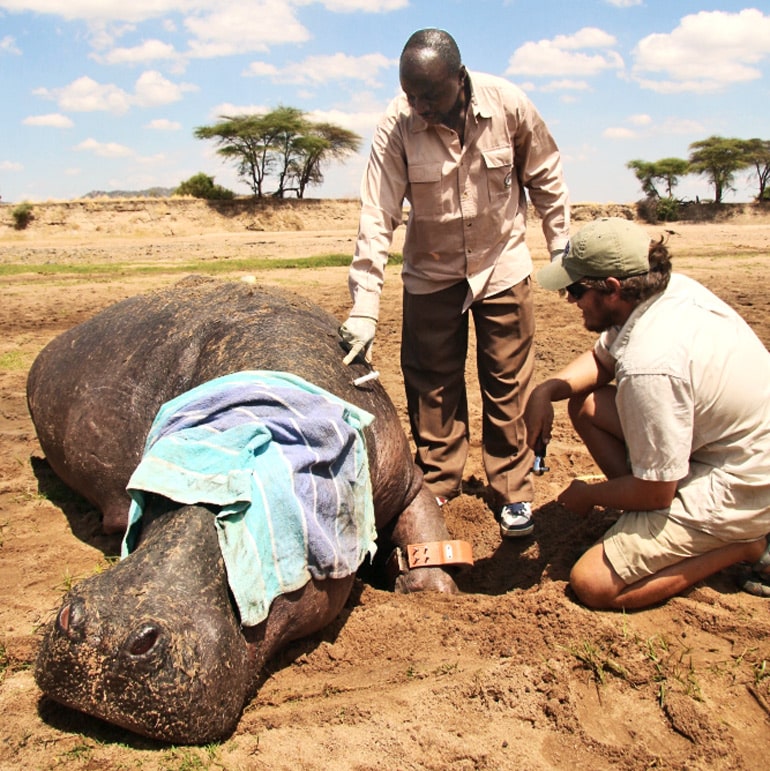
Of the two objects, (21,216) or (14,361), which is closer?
(14,361)

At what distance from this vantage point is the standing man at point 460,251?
14.5 feet

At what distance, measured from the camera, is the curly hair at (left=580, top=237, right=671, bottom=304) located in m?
3.46

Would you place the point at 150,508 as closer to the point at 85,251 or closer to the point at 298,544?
the point at 298,544

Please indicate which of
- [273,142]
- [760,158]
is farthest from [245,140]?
[760,158]

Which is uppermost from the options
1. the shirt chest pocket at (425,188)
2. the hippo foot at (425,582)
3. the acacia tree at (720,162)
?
the acacia tree at (720,162)

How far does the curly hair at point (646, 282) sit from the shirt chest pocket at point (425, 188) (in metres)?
1.31

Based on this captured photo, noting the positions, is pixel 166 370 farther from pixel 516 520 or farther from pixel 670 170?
pixel 670 170

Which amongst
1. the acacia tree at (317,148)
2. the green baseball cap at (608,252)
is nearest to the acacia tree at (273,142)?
the acacia tree at (317,148)

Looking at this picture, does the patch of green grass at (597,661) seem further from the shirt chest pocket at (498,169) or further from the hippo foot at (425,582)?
the shirt chest pocket at (498,169)

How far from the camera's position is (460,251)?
4.68 metres

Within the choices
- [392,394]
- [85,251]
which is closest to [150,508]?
[392,394]

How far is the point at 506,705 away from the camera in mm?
2852

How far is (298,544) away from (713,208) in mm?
41749

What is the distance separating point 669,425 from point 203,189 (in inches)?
1676
